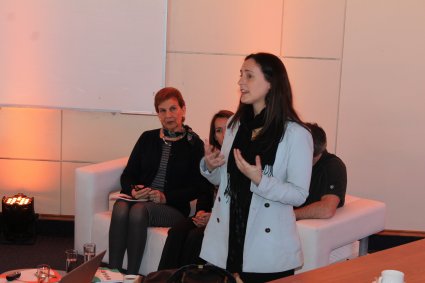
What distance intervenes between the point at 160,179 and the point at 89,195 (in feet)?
1.68

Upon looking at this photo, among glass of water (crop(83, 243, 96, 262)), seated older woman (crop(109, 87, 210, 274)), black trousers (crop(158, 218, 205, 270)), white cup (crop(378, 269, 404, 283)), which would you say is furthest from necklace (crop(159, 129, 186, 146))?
white cup (crop(378, 269, 404, 283))

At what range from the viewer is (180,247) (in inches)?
182

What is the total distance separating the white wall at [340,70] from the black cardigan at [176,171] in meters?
0.96

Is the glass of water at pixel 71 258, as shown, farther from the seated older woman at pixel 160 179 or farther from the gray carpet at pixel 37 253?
the gray carpet at pixel 37 253

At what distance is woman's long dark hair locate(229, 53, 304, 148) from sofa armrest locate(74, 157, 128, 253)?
7.15 feet

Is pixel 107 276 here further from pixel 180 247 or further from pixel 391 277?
pixel 391 277

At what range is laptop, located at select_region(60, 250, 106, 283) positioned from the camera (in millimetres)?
2498

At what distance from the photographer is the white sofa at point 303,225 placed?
412cm

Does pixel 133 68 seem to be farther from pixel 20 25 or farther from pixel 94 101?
pixel 20 25

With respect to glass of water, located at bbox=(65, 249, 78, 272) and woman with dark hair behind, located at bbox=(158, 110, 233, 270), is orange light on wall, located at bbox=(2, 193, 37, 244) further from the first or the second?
glass of water, located at bbox=(65, 249, 78, 272)

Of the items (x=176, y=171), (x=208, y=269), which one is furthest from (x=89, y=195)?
(x=208, y=269)

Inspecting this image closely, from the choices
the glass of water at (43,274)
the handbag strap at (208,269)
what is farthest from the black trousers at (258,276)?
the glass of water at (43,274)

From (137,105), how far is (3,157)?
4.26 feet

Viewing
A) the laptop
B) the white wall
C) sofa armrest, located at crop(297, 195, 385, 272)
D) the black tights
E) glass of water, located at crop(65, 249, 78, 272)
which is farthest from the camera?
the white wall
